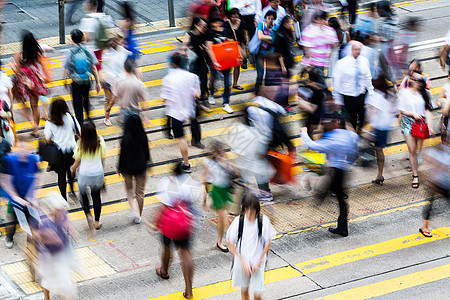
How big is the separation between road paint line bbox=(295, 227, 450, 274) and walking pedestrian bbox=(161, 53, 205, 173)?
3165 mm

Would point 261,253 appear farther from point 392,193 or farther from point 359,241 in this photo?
point 392,193

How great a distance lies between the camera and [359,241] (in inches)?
397

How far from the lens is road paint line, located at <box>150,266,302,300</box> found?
8.89m

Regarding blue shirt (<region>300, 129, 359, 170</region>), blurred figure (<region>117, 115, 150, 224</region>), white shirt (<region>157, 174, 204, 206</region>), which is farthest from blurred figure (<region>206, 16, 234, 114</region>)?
white shirt (<region>157, 174, 204, 206</region>)

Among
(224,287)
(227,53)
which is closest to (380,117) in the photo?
(227,53)

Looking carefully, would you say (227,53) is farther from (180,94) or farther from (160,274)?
(160,274)

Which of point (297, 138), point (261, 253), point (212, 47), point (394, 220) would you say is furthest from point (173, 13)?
point (261, 253)

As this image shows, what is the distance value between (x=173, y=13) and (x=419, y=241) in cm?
1009

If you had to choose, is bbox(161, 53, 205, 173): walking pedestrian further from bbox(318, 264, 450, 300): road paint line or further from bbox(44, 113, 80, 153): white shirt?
bbox(318, 264, 450, 300): road paint line

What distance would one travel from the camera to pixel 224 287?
29.7ft

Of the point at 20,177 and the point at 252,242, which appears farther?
the point at 20,177

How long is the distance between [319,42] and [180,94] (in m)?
3.35

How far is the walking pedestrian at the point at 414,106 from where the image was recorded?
36.7 ft

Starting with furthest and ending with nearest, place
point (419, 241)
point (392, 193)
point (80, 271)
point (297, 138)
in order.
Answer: point (297, 138), point (392, 193), point (419, 241), point (80, 271)
